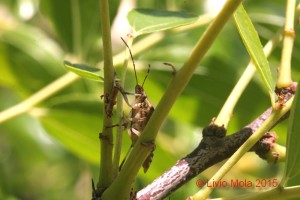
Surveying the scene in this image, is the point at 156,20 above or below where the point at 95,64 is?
below

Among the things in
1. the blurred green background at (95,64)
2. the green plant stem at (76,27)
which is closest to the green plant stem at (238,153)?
the blurred green background at (95,64)

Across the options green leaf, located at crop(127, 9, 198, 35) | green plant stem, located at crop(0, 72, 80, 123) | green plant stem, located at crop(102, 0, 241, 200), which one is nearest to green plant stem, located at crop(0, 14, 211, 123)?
green plant stem, located at crop(0, 72, 80, 123)

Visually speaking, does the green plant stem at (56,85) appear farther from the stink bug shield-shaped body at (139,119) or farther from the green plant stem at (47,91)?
the stink bug shield-shaped body at (139,119)

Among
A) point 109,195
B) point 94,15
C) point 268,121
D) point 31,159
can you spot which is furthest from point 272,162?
point 31,159

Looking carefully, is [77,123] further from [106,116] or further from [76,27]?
[106,116]

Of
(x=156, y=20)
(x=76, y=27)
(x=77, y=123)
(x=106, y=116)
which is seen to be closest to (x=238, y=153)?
(x=106, y=116)

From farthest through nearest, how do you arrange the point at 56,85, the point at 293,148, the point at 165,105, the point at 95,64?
1. the point at 95,64
2. the point at 56,85
3. the point at 293,148
4. the point at 165,105
